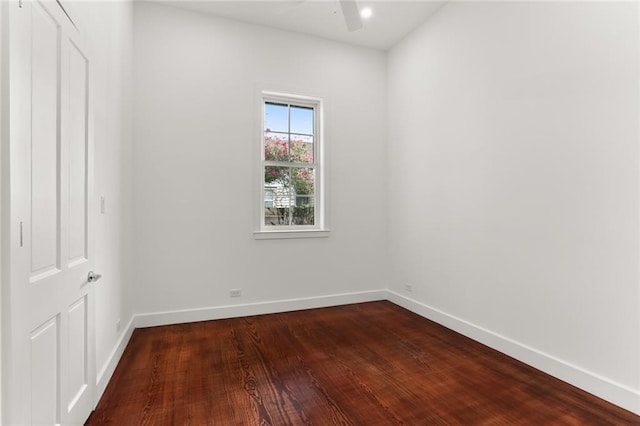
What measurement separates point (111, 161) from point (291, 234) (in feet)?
6.35

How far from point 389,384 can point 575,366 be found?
1.26m

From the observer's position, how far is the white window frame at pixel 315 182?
3652mm

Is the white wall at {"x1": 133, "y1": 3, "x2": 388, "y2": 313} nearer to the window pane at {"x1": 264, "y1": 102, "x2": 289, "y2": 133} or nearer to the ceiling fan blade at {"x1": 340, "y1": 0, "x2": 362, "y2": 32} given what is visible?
the window pane at {"x1": 264, "y1": 102, "x2": 289, "y2": 133}

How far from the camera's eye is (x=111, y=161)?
7.84 feet

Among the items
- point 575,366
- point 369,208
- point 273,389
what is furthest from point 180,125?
point 575,366

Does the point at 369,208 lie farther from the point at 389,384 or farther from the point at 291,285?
the point at 389,384

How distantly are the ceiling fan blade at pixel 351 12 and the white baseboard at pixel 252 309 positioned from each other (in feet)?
9.39

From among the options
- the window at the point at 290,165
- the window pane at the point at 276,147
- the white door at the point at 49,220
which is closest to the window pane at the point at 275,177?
the window at the point at 290,165

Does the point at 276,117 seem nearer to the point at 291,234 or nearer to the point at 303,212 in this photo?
the point at 303,212

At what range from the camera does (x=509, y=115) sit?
8.58ft

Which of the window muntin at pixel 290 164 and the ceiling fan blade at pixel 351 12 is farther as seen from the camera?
the window muntin at pixel 290 164

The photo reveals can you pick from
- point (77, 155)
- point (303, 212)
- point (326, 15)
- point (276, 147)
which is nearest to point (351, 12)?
point (326, 15)

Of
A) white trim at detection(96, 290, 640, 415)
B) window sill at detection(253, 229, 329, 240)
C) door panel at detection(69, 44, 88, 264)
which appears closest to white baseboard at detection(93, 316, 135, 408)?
white trim at detection(96, 290, 640, 415)

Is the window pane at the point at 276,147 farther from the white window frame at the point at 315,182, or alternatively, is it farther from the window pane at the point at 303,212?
the window pane at the point at 303,212
